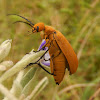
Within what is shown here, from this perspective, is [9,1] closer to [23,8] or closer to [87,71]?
[23,8]

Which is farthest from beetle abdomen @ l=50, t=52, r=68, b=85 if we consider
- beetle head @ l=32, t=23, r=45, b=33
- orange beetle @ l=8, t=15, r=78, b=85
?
beetle head @ l=32, t=23, r=45, b=33

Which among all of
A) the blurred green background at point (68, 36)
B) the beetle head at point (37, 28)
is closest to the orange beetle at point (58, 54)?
the beetle head at point (37, 28)

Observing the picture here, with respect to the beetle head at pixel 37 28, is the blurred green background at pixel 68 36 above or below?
below

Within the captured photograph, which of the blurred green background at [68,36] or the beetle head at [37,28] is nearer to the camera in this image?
the beetle head at [37,28]

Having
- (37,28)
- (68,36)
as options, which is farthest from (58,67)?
(68,36)

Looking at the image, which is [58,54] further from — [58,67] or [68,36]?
[68,36]

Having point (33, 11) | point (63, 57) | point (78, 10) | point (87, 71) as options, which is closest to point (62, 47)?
point (63, 57)

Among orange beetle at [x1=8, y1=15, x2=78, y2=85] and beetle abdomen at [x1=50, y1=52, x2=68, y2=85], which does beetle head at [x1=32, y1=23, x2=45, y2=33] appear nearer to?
orange beetle at [x1=8, y1=15, x2=78, y2=85]

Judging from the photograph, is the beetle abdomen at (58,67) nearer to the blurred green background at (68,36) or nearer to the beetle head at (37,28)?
the beetle head at (37,28)
